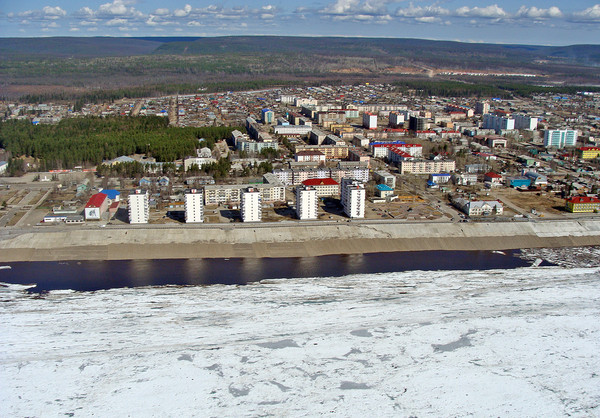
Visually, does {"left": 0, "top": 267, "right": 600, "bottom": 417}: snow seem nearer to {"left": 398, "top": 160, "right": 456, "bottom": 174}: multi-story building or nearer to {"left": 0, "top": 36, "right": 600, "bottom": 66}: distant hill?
{"left": 398, "top": 160, "right": 456, "bottom": 174}: multi-story building

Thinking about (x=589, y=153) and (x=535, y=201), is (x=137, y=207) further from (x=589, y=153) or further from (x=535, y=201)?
(x=589, y=153)

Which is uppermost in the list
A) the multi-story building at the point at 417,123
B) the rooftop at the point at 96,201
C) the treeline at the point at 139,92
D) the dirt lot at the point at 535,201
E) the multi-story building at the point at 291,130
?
the treeline at the point at 139,92

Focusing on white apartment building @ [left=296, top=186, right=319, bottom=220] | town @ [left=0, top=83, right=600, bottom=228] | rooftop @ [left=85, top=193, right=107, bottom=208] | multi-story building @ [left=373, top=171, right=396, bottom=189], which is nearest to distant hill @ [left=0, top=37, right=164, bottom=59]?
town @ [left=0, top=83, right=600, bottom=228]

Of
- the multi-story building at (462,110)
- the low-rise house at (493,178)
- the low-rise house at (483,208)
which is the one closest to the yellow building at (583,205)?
the low-rise house at (483,208)

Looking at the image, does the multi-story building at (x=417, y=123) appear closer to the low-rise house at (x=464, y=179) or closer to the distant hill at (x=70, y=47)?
the low-rise house at (x=464, y=179)

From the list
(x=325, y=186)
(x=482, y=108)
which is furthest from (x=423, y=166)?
(x=482, y=108)

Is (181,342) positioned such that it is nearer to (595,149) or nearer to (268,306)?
(268,306)
